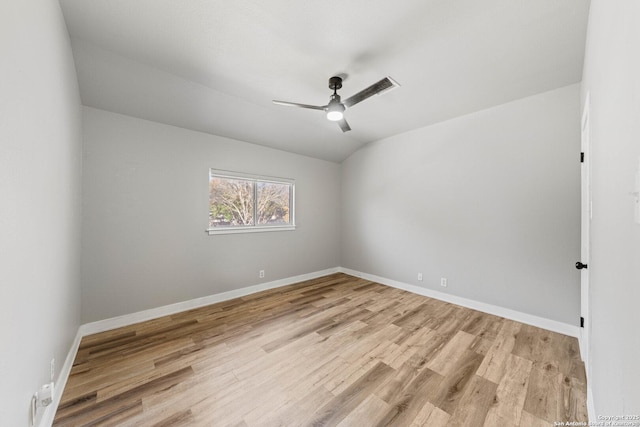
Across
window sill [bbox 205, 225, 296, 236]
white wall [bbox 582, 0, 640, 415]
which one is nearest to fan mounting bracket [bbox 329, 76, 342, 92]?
white wall [bbox 582, 0, 640, 415]

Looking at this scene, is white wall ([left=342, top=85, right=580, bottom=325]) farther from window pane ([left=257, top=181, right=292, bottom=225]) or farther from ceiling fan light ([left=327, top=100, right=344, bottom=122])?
ceiling fan light ([left=327, top=100, right=344, bottom=122])

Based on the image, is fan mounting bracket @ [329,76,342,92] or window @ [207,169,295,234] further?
window @ [207,169,295,234]

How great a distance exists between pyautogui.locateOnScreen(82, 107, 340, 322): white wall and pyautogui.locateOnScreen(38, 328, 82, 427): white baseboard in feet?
1.63

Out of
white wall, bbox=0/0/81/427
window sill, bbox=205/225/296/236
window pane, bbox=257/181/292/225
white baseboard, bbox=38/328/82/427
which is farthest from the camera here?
window pane, bbox=257/181/292/225

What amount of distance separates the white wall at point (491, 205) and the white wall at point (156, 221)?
2.14 metres

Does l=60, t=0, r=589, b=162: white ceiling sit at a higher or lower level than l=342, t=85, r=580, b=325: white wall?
higher

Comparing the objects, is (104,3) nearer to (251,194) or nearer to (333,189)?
(251,194)

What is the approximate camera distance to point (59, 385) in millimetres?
1683

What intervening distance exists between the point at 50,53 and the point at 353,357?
3121 mm

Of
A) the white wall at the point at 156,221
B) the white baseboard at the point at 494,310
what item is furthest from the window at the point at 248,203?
the white baseboard at the point at 494,310

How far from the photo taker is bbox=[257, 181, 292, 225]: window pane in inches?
162

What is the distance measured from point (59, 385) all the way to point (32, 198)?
1.45 meters

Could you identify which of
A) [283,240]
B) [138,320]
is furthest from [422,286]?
[138,320]

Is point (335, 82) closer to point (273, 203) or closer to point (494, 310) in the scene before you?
point (273, 203)
